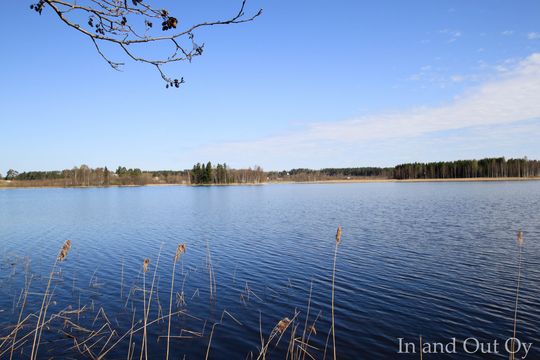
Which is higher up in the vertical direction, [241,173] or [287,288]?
[241,173]

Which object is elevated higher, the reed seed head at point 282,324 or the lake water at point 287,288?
the reed seed head at point 282,324

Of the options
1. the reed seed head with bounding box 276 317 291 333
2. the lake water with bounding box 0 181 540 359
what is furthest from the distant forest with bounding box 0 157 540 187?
the reed seed head with bounding box 276 317 291 333

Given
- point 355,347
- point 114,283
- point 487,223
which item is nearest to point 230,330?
point 355,347

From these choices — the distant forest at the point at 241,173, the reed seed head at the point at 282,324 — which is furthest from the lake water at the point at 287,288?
the distant forest at the point at 241,173

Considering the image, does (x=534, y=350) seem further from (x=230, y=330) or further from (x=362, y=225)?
(x=362, y=225)

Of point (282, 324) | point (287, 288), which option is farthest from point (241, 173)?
point (282, 324)

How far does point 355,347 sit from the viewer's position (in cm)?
847

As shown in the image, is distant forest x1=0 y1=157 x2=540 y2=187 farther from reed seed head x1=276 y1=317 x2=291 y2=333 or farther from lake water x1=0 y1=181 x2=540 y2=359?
reed seed head x1=276 y1=317 x2=291 y2=333

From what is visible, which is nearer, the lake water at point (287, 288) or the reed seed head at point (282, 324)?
the reed seed head at point (282, 324)

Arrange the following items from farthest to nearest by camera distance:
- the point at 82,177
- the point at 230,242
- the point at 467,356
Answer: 1. the point at 82,177
2. the point at 230,242
3. the point at 467,356

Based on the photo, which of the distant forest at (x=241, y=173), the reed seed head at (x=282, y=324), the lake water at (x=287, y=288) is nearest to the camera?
the reed seed head at (x=282, y=324)

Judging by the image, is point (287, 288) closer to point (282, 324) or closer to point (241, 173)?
point (282, 324)

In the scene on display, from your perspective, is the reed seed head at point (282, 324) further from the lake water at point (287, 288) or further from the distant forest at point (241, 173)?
the distant forest at point (241, 173)

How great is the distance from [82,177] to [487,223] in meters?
171
